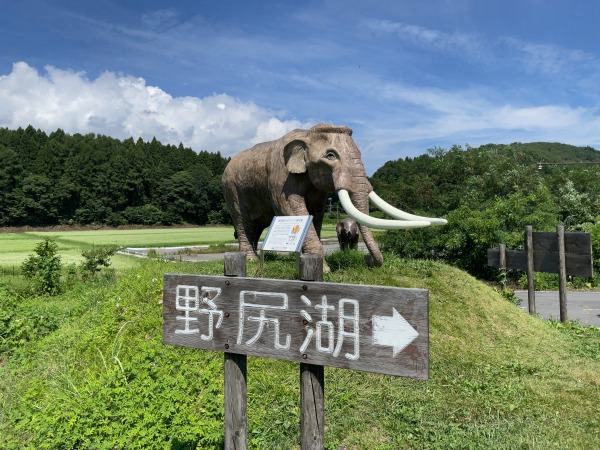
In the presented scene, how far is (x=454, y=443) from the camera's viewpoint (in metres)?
3.38

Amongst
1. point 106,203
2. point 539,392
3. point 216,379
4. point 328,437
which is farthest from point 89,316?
point 106,203

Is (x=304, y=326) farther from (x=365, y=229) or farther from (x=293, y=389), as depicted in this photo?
(x=365, y=229)

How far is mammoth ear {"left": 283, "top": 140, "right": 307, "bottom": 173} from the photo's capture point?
6328 millimetres

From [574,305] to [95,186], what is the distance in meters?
43.2

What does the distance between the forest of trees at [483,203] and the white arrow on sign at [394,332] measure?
40.1 feet

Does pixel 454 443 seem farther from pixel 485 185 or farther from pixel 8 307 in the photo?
pixel 485 185

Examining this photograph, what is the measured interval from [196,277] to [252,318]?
409 mm

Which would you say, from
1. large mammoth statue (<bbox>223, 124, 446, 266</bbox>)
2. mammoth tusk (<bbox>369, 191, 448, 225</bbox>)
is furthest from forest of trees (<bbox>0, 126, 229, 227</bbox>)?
mammoth tusk (<bbox>369, 191, 448, 225</bbox>)

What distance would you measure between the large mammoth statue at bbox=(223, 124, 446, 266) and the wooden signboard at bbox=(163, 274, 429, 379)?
8.73 ft

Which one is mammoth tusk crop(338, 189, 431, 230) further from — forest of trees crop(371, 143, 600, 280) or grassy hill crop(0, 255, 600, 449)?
forest of trees crop(371, 143, 600, 280)

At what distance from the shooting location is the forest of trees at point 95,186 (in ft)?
138

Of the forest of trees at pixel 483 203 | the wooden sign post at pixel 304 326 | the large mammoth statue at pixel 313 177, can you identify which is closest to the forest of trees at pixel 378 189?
the forest of trees at pixel 483 203

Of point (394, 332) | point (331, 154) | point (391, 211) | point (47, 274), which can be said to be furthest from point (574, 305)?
point (47, 274)

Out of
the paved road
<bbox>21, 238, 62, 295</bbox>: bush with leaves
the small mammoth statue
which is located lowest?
the paved road
